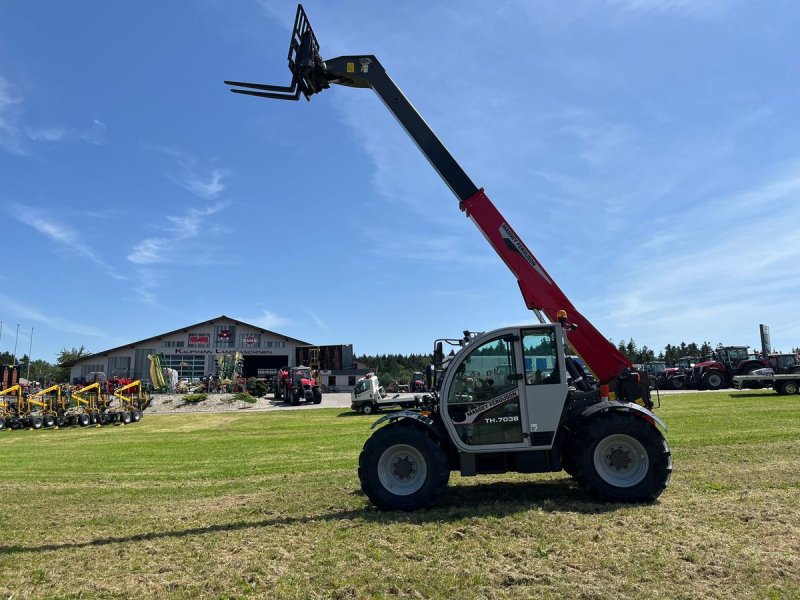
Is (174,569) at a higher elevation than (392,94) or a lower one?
lower

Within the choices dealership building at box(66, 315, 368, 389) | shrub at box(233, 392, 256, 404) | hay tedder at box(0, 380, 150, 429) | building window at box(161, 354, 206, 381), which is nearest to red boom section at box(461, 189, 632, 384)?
hay tedder at box(0, 380, 150, 429)

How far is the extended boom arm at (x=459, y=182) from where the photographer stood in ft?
29.1

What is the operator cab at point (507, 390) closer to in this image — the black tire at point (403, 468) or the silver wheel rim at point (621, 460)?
the black tire at point (403, 468)

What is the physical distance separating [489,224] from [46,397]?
30.7 m

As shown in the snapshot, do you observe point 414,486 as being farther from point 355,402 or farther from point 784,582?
point 355,402

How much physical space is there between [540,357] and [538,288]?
1.93 m

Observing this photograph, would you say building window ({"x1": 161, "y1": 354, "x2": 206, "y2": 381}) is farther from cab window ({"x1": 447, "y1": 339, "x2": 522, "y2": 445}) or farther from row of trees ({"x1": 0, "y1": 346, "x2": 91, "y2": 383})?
cab window ({"x1": 447, "y1": 339, "x2": 522, "y2": 445})

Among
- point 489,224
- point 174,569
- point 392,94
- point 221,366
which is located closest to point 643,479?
point 489,224

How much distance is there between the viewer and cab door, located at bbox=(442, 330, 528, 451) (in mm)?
7539

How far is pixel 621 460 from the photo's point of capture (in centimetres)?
752

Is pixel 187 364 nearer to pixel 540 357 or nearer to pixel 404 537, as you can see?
pixel 540 357

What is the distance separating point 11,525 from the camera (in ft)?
24.5

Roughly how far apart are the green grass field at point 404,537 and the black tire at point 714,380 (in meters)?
27.8

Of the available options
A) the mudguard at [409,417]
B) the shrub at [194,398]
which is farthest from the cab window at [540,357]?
the shrub at [194,398]
